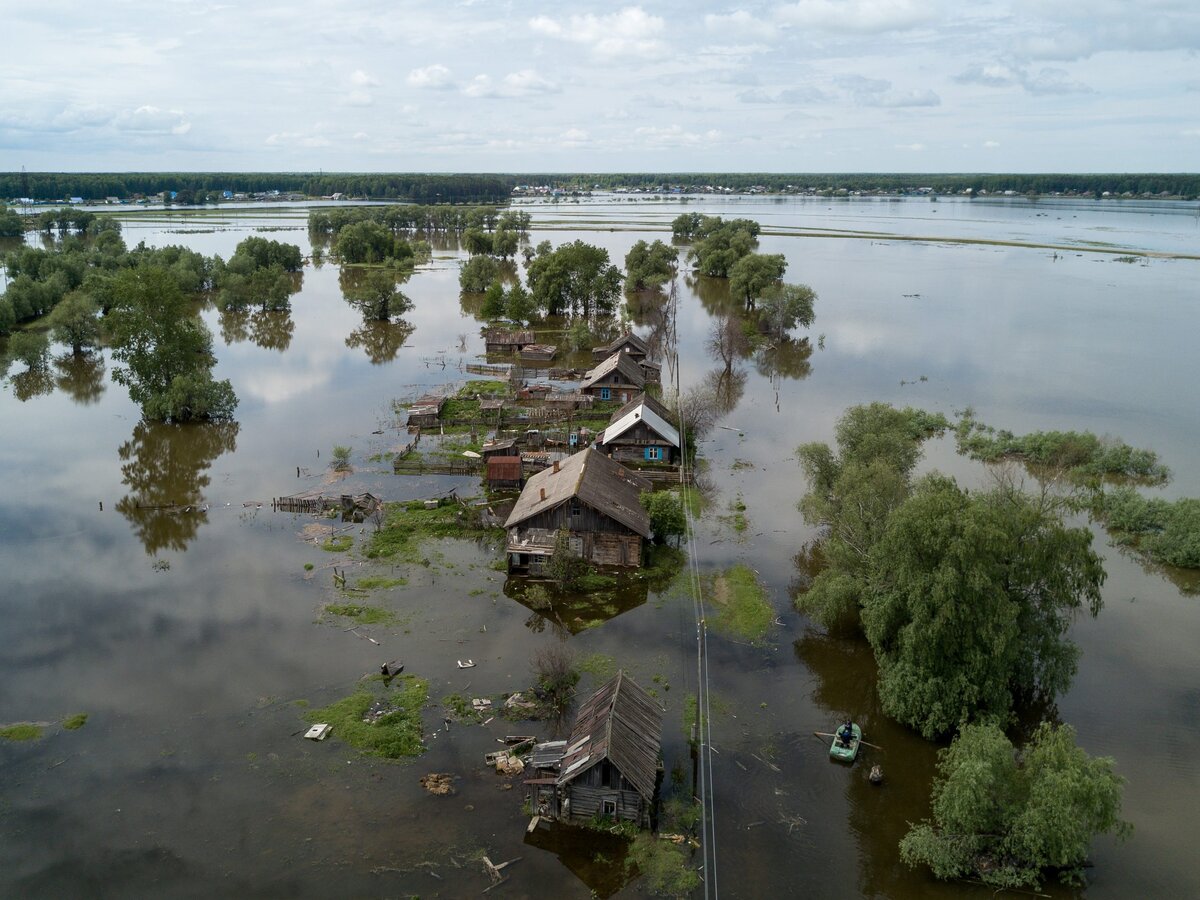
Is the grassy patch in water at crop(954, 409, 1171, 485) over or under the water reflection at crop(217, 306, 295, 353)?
under

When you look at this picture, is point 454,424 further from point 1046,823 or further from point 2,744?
point 1046,823

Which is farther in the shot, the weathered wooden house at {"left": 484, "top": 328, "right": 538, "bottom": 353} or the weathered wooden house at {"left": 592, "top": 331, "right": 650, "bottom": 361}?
the weathered wooden house at {"left": 484, "top": 328, "right": 538, "bottom": 353}

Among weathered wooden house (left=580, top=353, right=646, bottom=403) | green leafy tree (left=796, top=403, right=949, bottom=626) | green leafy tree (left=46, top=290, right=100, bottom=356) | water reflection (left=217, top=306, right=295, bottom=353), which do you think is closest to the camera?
green leafy tree (left=796, top=403, right=949, bottom=626)

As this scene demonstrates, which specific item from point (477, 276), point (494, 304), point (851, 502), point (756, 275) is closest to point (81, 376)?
point (494, 304)

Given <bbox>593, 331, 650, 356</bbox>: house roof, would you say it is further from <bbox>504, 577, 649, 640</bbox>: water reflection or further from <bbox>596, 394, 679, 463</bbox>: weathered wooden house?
<bbox>504, 577, 649, 640</bbox>: water reflection

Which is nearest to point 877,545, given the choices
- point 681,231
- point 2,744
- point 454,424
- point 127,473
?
point 2,744

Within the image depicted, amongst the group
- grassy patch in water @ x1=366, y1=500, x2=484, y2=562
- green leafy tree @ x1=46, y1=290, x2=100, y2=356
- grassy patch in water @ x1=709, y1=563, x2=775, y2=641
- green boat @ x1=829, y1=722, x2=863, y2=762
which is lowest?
green boat @ x1=829, y1=722, x2=863, y2=762

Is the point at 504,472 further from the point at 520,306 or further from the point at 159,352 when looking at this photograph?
the point at 520,306

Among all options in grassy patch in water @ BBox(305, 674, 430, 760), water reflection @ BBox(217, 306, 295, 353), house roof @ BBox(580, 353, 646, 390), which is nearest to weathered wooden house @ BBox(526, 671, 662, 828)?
grassy patch in water @ BBox(305, 674, 430, 760)
